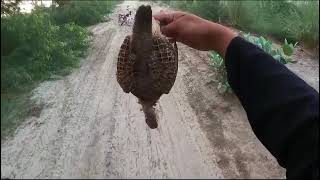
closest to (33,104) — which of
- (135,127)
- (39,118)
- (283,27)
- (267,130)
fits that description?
(39,118)

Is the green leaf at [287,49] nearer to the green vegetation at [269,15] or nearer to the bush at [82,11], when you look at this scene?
the green vegetation at [269,15]

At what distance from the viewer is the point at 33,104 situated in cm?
99

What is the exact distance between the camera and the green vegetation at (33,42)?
0.81 m

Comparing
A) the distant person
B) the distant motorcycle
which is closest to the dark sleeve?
the distant person

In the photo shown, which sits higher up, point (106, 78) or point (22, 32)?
point (22, 32)

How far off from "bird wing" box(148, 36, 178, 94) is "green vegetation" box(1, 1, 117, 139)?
0.42 meters

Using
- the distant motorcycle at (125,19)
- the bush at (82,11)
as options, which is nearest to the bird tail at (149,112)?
the distant motorcycle at (125,19)

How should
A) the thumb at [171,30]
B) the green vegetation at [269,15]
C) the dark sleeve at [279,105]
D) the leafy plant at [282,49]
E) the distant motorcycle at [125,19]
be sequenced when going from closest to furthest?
the dark sleeve at [279,105] → the thumb at [171,30] → the distant motorcycle at [125,19] → the green vegetation at [269,15] → the leafy plant at [282,49]

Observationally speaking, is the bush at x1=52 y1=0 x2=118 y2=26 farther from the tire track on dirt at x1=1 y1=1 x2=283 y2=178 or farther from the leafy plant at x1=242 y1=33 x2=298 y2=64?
the leafy plant at x1=242 y1=33 x2=298 y2=64

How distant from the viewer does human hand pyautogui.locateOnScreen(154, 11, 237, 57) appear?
32 cm

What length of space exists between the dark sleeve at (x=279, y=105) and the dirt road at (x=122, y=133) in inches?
20.8

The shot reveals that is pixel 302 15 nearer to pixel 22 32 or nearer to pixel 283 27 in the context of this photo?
pixel 283 27

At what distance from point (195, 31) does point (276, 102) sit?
0.10 m

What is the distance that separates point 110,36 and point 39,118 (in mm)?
322
